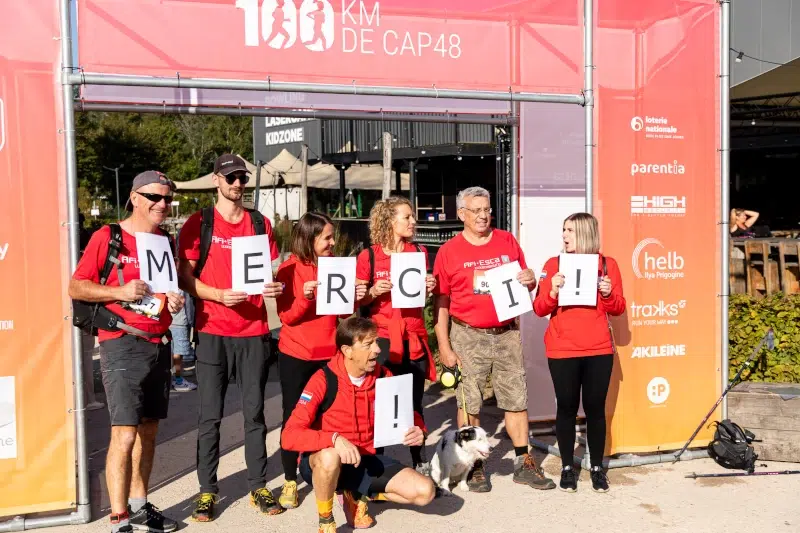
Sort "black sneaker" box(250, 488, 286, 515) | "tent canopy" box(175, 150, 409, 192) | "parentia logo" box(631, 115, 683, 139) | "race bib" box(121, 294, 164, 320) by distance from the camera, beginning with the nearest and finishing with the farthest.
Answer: "race bib" box(121, 294, 164, 320), "black sneaker" box(250, 488, 286, 515), "parentia logo" box(631, 115, 683, 139), "tent canopy" box(175, 150, 409, 192)

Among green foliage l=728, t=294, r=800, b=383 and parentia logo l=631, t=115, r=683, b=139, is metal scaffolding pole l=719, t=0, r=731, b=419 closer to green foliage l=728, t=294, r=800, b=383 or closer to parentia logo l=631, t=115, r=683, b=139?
parentia logo l=631, t=115, r=683, b=139

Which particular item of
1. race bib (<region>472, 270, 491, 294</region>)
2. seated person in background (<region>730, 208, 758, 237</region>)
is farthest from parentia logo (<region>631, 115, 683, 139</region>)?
seated person in background (<region>730, 208, 758, 237</region>)

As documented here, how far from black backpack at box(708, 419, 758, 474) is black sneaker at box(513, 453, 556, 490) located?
4.54 ft

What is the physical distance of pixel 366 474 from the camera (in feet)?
15.0

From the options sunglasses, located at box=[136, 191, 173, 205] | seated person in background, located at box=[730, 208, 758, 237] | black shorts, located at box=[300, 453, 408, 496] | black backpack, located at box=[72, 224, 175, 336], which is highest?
sunglasses, located at box=[136, 191, 173, 205]

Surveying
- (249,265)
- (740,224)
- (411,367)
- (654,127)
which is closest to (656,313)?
(654,127)

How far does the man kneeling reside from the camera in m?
4.30

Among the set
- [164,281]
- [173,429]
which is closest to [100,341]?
[164,281]

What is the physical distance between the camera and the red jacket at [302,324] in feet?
16.6

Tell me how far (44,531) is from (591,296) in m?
3.66

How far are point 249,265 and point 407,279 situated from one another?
1032 mm

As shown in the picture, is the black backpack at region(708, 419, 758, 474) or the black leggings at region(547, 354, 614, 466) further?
the black backpack at region(708, 419, 758, 474)

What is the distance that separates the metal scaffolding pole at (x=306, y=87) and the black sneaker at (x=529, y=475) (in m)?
2.53

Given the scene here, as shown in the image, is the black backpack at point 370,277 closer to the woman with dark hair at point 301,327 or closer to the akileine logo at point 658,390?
the woman with dark hair at point 301,327
